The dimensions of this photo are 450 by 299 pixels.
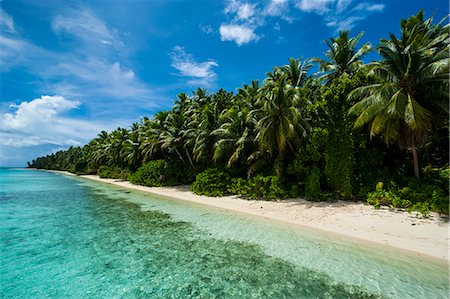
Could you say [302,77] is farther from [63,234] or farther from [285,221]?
[63,234]

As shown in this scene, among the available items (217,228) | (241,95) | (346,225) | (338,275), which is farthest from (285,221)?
(241,95)

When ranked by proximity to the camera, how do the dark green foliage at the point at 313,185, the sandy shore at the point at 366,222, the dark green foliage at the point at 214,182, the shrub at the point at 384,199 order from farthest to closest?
the dark green foliage at the point at 214,182, the dark green foliage at the point at 313,185, the shrub at the point at 384,199, the sandy shore at the point at 366,222

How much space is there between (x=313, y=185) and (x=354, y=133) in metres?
3.55

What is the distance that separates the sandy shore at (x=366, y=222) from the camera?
7113mm

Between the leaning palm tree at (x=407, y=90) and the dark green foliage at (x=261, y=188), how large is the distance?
17.7 feet

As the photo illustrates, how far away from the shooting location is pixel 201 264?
6188 mm

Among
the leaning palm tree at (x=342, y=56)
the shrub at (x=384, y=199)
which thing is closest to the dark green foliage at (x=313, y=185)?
the shrub at (x=384, y=199)

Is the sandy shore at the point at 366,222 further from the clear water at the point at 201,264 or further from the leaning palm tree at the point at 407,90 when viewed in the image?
the leaning palm tree at the point at 407,90

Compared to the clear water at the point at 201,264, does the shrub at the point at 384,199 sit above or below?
above

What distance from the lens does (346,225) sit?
359 inches

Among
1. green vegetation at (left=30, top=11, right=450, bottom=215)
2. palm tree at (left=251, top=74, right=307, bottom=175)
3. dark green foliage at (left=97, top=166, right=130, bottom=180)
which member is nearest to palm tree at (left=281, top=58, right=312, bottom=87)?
green vegetation at (left=30, top=11, right=450, bottom=215)

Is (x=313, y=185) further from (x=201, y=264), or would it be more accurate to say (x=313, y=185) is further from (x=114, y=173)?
(x=114, y=173)

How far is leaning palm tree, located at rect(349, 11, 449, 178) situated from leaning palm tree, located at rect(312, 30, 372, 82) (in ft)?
21.1

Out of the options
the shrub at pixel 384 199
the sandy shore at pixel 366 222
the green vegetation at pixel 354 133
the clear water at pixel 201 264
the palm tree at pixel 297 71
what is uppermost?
the palm tree at pixel 297 71
